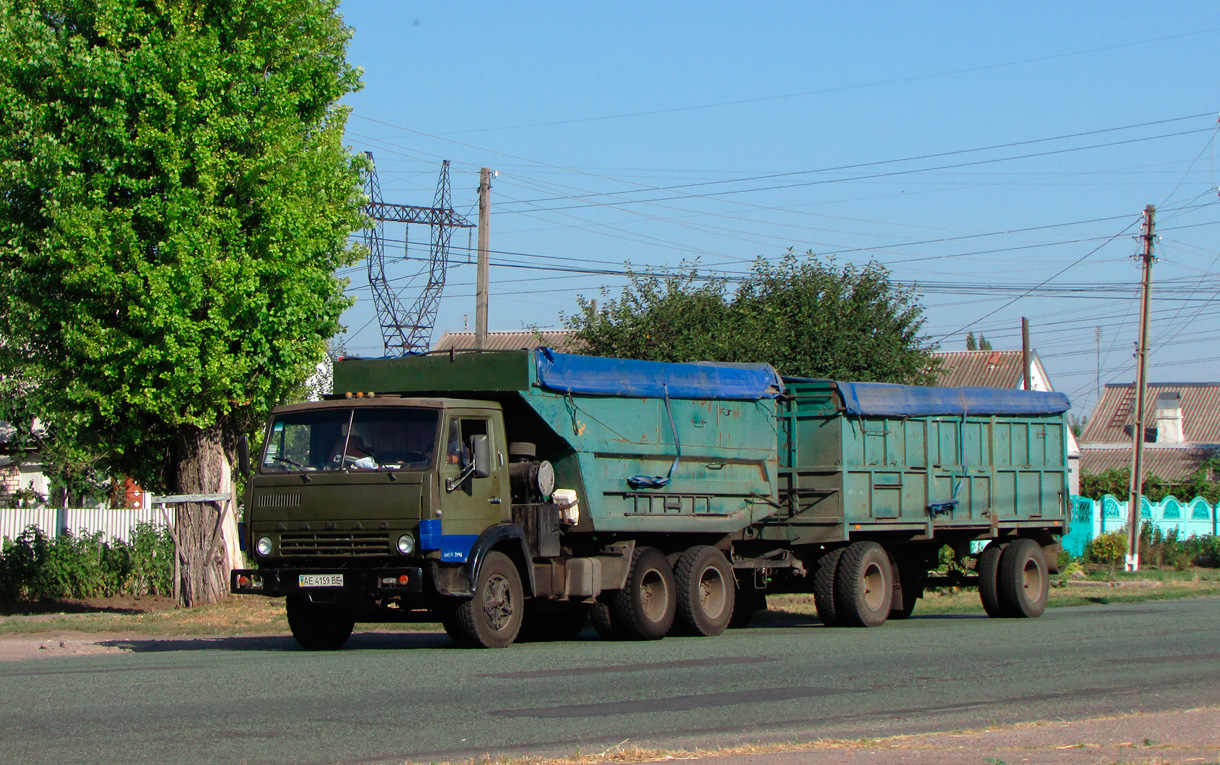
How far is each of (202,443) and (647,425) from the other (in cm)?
891

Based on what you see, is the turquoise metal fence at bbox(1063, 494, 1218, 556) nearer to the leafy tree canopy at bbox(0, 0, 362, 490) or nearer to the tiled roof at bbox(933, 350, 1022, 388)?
the tiled roof at bbox(933, 350, 1022, 388)

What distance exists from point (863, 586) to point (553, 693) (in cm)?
806

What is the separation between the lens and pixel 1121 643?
14469 millimetres

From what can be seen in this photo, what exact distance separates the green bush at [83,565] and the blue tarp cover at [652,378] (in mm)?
12459

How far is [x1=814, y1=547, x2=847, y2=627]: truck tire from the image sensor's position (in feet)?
55.7

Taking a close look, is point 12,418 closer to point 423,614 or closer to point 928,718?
point 423,614

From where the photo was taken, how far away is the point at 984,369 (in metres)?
57.1

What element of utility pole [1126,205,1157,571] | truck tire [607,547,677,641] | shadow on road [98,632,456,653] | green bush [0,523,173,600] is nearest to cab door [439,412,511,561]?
shadow on road [98,632,456,653]

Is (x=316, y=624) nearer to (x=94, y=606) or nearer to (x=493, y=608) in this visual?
(x=493, y=608)

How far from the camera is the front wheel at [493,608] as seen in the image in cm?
1292

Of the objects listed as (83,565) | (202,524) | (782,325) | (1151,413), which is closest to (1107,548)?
(782,325)

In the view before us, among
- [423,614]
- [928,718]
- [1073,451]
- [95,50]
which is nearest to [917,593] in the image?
[423,614]

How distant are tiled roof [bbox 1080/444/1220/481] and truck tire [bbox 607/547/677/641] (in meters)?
47.9

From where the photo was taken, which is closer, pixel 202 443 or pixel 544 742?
pixel 544 742
